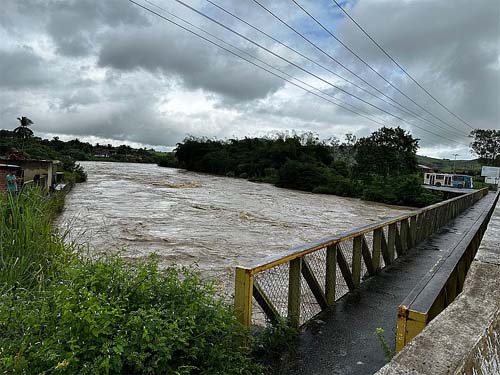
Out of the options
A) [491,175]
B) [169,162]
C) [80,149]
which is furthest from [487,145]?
[80,149]

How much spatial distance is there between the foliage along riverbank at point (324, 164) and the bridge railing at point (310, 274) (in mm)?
29453

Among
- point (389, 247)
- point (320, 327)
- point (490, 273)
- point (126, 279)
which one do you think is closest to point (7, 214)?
point (126, 279)

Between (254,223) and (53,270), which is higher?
(53,270)

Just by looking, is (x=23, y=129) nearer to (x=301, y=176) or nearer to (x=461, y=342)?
(x=301, y=176)

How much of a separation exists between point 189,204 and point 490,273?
66.0ft

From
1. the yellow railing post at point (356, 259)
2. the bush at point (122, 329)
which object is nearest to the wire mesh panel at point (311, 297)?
the yellow railing post at point (356, 259)

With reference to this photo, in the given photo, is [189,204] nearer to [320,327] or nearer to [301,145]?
[320,327]

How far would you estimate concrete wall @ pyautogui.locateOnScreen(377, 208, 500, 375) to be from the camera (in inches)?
55.3

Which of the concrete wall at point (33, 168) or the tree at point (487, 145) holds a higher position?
the tree at point (487, 145)

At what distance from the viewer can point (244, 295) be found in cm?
291

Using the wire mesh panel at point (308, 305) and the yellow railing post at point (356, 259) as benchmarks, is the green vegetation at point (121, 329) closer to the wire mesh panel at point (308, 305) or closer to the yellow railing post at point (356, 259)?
the wire mesh panel at point (308, 305)

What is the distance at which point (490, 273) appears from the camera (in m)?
2.43

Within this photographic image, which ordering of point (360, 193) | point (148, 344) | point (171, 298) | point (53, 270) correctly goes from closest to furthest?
point (148, 344) < point (171, 298) < point (53, 270) < point (360, 193)

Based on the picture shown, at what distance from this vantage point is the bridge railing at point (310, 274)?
2986mm
